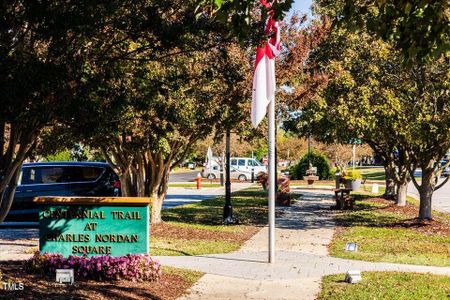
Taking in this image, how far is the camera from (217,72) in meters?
12.1

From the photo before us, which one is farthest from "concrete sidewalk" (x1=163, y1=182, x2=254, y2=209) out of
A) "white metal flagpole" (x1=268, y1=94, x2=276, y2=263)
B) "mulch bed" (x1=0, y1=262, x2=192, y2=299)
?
"mulch bed" (x1=0, y1=262, x2=192, y2=299)

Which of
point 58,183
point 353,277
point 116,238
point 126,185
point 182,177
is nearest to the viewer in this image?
point 353,277

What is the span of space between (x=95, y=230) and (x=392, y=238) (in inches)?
324

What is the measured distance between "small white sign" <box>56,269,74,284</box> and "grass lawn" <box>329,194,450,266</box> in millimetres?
5800

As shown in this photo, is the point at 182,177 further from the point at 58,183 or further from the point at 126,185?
the point at 126,185

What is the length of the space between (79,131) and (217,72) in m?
4.70

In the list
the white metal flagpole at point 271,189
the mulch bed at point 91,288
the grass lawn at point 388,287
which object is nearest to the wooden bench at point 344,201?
the white metal flagpole at point 271,189

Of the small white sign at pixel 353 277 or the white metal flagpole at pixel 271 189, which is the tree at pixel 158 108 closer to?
the white metal flagpole at pixel 271 189

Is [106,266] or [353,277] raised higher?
[106,266]

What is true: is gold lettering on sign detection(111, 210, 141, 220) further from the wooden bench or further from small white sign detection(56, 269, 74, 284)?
the wooden bench

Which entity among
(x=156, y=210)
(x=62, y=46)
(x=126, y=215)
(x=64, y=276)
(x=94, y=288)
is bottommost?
(x=94, y=288)

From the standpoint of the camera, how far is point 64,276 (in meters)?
8.25

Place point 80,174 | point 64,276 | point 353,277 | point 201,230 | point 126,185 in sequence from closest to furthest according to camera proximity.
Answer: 1. point 64,276
2. point 353,277
3. point 201,230
4. point 126,185
5. point 80,174

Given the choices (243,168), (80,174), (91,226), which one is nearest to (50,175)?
(80,174)
